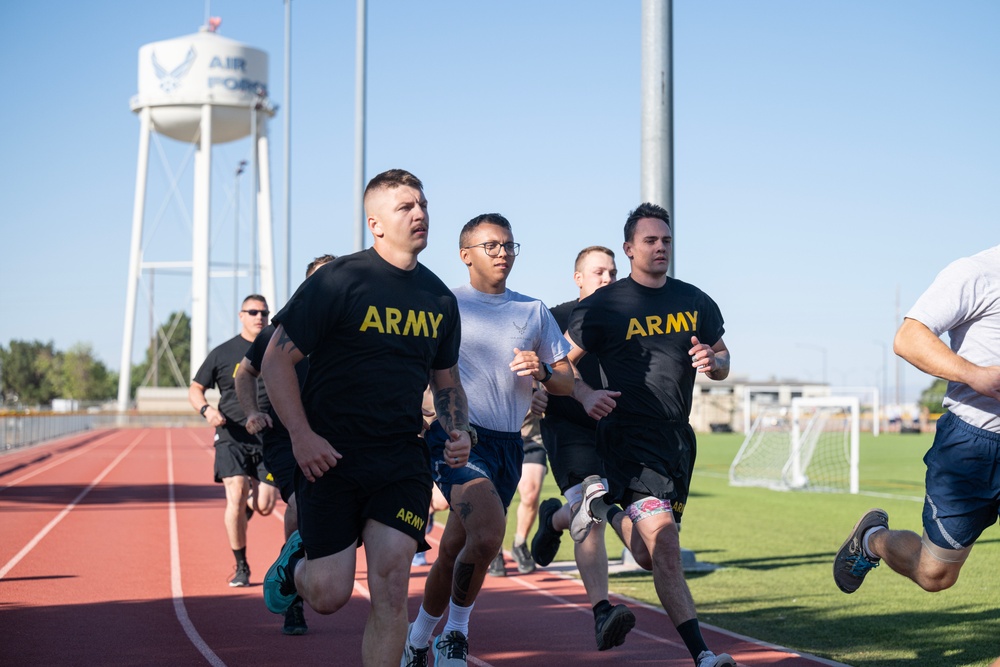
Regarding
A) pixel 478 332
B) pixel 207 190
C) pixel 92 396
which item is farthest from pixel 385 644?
pixel 92 396

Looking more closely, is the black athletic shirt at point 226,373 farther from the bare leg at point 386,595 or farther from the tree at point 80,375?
the tree at point 80,375

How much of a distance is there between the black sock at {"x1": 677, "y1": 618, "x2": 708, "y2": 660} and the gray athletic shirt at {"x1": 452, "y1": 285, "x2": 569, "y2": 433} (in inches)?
52.7

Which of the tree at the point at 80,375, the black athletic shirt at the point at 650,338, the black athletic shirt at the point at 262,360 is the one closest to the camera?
the black athletic shirt at the point at 262,360

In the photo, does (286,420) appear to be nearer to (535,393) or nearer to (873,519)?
(535,393)

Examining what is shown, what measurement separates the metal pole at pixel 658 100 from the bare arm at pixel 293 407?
6345mm

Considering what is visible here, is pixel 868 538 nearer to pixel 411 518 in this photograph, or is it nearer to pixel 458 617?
pixel 458 617

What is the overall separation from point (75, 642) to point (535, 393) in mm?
3302

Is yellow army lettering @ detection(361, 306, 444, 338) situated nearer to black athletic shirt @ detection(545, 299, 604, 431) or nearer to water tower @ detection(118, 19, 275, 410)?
black athletic shirt @ detection(545, 299, 604, 431)

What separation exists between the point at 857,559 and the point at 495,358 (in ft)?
6.97

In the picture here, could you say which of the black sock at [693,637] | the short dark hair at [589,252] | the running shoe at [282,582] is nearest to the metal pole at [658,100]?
the short dark hair at [589,252]

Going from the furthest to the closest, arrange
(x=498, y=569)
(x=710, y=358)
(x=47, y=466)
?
(x=47, y=466), (x=498, y=569), (x=710, y=358)

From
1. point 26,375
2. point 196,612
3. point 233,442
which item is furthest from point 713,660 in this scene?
point 26,375

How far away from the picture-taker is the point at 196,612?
8.48 m

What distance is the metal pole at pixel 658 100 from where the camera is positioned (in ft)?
35.2
